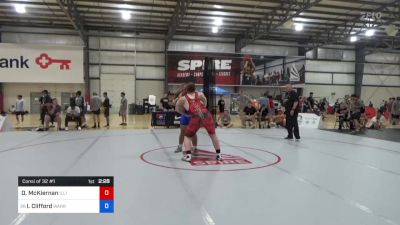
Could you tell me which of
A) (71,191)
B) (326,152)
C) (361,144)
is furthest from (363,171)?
(71,191)

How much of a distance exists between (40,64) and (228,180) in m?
21.7

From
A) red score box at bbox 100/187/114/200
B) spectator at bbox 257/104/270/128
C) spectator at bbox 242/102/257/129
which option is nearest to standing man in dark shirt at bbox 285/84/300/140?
spectator at bbox 257/104/270/128

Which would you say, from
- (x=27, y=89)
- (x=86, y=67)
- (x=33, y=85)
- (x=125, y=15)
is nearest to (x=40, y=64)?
(x=33, y=85)

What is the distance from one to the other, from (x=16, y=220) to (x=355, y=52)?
30049mm

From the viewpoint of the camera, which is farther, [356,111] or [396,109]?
[396,109]

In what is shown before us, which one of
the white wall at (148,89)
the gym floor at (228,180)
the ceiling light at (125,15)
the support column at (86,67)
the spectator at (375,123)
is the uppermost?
the ceiling light at (125,15)

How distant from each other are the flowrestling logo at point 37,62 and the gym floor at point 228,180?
15706 millimetres

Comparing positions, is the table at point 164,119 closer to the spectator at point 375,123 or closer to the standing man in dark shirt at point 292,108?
the standing man in dark shirt at point 292,108

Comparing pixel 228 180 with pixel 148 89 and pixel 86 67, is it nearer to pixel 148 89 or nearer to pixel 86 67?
pixel 148 89

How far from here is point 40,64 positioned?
2273cm

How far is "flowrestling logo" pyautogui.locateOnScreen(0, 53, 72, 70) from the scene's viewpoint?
2222 centimetres

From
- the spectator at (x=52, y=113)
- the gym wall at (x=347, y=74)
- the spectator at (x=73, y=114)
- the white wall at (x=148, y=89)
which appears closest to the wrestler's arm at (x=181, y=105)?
the spectator at (x=73, y=114)

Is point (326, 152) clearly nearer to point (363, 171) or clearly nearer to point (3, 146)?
point (363, 171)

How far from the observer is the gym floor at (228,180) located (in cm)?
334
